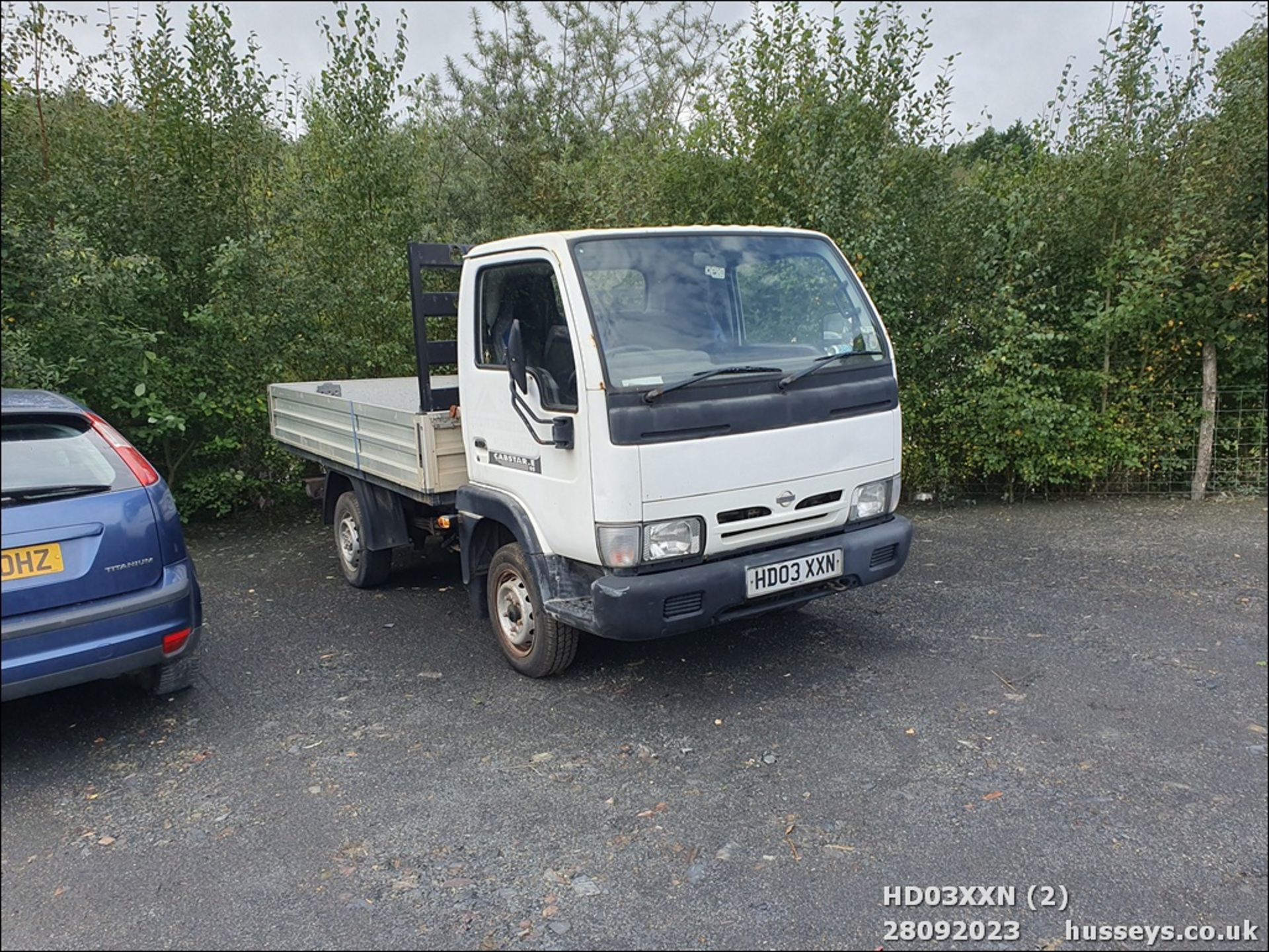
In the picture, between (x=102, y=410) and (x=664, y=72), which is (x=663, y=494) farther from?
(x=664, y=72)

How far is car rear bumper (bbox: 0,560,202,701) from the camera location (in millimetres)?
3248

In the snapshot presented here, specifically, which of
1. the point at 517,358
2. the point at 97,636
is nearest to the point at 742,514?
the point at 517,358

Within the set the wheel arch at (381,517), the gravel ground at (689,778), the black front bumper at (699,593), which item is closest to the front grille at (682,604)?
the black front bumper at (699,593)

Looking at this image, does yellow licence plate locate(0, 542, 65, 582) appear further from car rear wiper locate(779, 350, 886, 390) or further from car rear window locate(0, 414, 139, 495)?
car rear wiper locate(779, 350, 886, 390)

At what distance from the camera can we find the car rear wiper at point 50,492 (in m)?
3.18

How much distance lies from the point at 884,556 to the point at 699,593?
1.14 metres

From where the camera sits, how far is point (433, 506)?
17.6 ft

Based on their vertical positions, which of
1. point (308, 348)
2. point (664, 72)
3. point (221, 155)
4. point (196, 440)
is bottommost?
point (196, 440)

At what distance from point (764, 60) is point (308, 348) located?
5.24 m

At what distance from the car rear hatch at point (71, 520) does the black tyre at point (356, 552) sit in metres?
2.39

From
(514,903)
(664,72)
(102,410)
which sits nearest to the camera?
(514,903)

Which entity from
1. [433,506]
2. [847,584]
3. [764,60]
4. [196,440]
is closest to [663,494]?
[847,584]

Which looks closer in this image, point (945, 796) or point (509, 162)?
point (945, 796)

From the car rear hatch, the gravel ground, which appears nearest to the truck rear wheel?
the gravel ground
